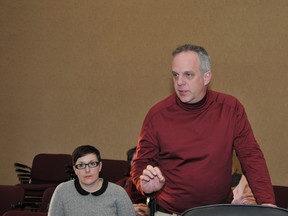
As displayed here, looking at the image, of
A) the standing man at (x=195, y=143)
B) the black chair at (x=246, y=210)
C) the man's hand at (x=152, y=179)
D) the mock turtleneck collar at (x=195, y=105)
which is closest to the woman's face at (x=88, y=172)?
the standing man at (x=195, y=143)

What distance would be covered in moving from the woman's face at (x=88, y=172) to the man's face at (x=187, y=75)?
1310 millimetres

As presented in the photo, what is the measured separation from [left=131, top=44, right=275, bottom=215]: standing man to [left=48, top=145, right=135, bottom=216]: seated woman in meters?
0.86

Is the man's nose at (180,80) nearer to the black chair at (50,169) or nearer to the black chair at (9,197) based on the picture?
the black chair at (9,197)

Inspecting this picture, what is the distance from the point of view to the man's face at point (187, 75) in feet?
8.57

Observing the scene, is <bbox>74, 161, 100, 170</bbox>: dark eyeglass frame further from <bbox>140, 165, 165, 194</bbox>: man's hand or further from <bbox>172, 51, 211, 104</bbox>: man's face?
<bbox>140, 165, 165, 194</bbox>: man's hand

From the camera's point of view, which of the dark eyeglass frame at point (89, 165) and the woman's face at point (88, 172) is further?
the dark eyeglass frame at point (89, 165)

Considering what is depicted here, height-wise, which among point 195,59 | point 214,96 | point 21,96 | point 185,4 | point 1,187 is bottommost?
point 1,187

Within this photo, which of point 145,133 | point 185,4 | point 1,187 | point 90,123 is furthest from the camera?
point 90,123

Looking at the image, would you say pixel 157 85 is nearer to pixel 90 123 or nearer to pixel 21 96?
pixel 90 123

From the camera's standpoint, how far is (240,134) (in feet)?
9.05

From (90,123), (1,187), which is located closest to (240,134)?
(1,187)

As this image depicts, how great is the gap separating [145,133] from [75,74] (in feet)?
13.9

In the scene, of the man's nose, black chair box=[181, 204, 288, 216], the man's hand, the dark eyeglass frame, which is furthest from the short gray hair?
the dark eyeglass frame

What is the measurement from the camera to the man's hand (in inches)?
88.0
